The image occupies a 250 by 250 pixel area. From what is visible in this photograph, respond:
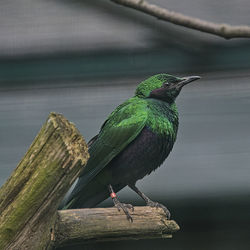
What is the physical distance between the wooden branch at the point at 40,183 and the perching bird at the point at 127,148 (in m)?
0.43

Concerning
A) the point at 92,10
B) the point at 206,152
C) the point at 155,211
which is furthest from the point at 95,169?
the point at 92,10

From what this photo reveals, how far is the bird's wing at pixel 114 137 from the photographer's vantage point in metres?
1.70

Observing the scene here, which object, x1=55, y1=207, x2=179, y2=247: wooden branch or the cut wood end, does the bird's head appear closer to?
x1=55, y1=207, x2=179, y2=247: wooden branch

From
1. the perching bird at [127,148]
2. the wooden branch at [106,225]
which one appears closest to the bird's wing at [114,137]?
the perching bird at [127,148]

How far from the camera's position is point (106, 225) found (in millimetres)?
1430

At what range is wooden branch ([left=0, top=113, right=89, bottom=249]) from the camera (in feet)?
3.93

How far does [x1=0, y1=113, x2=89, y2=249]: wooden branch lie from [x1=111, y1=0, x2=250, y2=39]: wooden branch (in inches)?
20.4

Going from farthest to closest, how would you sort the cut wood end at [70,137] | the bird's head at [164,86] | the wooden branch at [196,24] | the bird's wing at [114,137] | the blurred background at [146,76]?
1. the blurred background at [146,76]
2. the bird's head at [164,86]
3. the bird's wing at [114,137]
4. the wooden branch at [196,24]
5. the cut wood end at [70,137]

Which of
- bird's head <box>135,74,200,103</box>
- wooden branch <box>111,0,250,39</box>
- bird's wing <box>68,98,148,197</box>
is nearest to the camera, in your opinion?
wooden branch <box>111,0,250,39</box>

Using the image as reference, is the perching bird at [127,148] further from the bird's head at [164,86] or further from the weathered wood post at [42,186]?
the weathered wood post at [42,186]

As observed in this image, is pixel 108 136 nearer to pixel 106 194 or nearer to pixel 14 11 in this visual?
pixel 106 194

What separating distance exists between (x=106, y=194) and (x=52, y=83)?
1.11 m

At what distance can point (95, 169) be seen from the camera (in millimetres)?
1688

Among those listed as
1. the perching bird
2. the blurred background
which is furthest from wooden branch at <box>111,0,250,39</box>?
the blurred background
